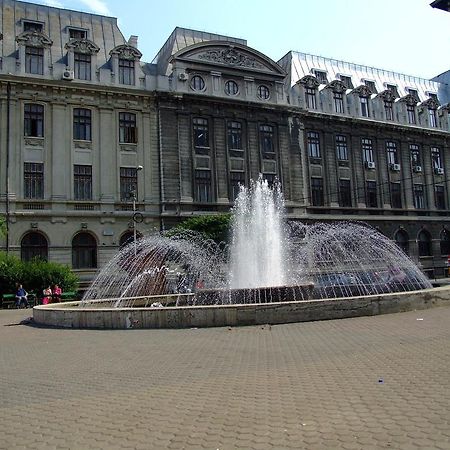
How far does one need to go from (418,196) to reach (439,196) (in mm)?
2834

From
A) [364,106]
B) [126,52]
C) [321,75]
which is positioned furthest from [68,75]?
[364,106]

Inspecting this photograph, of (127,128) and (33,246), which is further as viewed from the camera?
(127,128)

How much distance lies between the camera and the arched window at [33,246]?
29789 mm

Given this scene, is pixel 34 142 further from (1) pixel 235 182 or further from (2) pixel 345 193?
(2) pixel 345 193

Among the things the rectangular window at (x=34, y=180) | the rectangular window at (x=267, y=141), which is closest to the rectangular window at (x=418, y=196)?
the rectangular window at (x=267, y=141)

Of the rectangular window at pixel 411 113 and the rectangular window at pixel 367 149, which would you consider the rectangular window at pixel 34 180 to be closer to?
the rectangular window at pixel 367 149

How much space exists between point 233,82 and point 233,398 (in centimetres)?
3342

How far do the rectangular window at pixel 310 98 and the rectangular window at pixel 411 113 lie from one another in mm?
10874

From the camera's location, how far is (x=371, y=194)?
4212cm

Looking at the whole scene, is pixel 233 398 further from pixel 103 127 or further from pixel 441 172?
pixel 441 172

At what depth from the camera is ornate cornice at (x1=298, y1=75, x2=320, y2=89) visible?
4078cm

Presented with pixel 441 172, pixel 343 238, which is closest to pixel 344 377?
pixel 343 238

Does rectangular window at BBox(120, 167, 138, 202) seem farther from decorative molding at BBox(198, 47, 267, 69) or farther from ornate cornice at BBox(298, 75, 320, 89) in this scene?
ornate cornice at BBox(298, 75, 320, 89)

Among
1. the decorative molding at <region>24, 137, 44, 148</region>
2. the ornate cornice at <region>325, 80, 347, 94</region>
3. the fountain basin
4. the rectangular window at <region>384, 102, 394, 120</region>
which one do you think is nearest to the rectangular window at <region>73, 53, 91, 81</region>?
the decorative molding at <region>24, 137, 44, 148</region>
